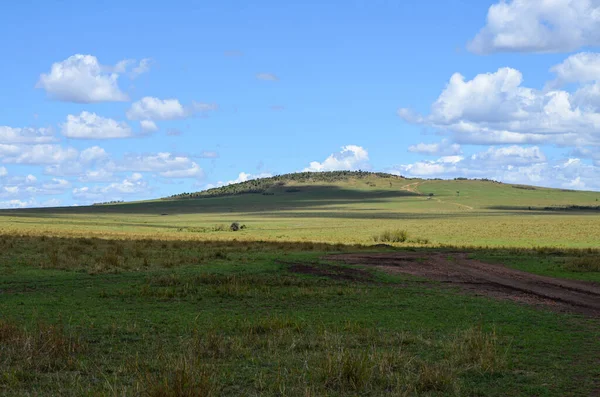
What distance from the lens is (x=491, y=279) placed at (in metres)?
25.9

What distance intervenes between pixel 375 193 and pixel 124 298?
171 meters

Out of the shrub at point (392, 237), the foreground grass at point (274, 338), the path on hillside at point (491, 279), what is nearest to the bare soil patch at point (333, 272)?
the foreground grass at point (274, 338)

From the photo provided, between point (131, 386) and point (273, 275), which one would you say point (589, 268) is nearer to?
point (273, 275)

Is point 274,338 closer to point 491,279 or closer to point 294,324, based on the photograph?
point 294,324

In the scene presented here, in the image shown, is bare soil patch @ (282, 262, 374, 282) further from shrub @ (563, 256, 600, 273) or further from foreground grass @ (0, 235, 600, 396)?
shrub @ (563, 256, 600, 273)

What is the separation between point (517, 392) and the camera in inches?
392

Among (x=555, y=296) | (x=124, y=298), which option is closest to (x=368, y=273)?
(x=555, y=296)

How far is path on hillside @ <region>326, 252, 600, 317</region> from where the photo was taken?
66.5 feet

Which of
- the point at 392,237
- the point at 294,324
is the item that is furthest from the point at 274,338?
the point at 392,237

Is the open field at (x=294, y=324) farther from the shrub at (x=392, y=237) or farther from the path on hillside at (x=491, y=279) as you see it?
the shrub at (x=392, y=237)

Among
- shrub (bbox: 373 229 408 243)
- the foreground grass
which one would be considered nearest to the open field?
the foreground grass

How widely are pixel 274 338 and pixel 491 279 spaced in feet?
47.7

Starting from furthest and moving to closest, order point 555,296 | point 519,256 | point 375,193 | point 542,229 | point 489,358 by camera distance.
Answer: point 375,193 < point 542,229 < point 519,256 < point 555,296 < point 489,358

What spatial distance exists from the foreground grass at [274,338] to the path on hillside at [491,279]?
1.48m
